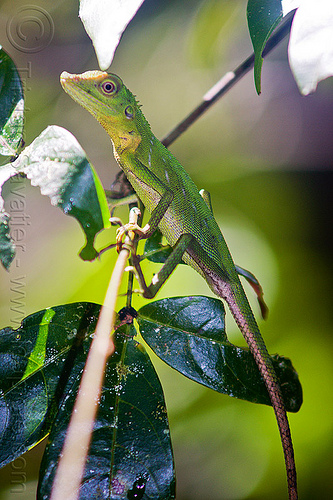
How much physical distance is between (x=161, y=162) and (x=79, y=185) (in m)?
0.55

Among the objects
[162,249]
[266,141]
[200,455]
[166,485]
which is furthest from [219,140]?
[166,485]

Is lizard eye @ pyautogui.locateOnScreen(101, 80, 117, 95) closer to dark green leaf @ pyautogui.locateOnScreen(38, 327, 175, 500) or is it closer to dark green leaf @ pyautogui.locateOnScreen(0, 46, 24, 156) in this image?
dark green leaf @ pyautogui.locateOnScreen(0, 46, 24, 156)

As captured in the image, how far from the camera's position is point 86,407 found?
30.1 inches

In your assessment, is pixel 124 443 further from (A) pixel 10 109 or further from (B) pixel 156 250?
(A) pixel 10 109

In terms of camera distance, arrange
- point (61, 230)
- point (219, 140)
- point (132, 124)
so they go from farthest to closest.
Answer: point (219, 140)
point (61, 230)
point (132, 124)

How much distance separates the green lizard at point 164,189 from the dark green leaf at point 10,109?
0.63 ft

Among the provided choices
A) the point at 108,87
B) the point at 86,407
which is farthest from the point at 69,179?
the point at 108,87

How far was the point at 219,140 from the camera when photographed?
8.89 feet

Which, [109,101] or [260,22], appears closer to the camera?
[260,22]

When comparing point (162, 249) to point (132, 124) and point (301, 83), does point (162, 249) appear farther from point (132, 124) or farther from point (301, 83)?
point (301, 83)

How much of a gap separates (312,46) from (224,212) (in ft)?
5.69
